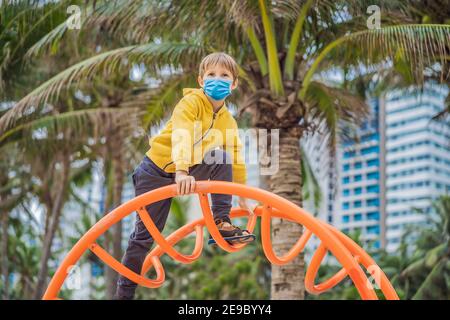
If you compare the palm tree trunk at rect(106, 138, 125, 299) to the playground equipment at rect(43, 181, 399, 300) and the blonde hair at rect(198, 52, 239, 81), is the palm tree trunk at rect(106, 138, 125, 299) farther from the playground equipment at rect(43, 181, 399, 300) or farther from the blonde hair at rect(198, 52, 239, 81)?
the blonde hair at rect(198, 52, 239, 81)

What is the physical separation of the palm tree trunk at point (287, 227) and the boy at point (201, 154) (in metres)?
4.66

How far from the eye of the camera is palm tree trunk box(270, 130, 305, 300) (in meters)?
8.78

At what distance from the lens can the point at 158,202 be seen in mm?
4191

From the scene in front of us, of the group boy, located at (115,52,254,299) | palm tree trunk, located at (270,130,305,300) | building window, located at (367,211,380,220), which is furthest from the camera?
building window, located at (367,211,380,220)

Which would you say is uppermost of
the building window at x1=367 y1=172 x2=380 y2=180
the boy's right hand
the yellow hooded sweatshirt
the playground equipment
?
the building window at x1=367 y1=172 x2=380 y2=180

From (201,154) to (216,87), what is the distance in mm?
400

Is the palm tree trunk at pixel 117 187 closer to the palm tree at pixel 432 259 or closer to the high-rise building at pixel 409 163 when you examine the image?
the palm tree at pixel 432 259

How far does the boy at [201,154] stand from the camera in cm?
406

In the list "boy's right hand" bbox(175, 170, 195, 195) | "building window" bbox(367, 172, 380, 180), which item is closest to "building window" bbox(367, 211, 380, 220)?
"building window" bbox(367, 172, 380, 180)

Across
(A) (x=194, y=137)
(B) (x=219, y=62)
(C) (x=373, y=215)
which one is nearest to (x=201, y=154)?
(A) (x=194, y=137)

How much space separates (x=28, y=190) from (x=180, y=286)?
7.88 metres

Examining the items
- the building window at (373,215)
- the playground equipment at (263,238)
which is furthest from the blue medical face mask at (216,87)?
the building window at (373,215)
